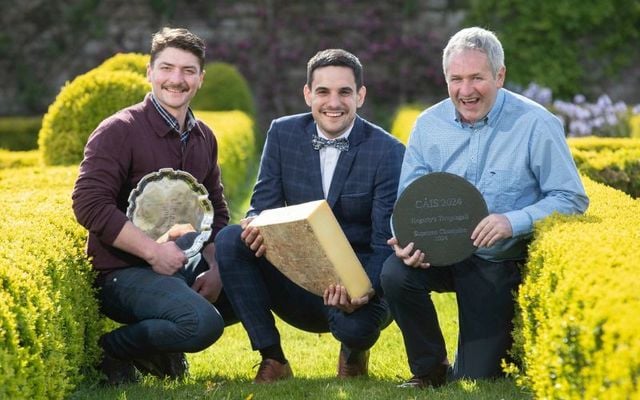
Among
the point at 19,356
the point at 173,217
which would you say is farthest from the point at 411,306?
the point at 19,356

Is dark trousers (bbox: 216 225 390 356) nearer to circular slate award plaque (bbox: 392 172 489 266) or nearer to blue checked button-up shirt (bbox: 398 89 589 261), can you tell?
circular slate award plaque (bbox: 392 172 489 266)

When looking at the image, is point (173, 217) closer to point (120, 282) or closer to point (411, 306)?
point (120, 282)

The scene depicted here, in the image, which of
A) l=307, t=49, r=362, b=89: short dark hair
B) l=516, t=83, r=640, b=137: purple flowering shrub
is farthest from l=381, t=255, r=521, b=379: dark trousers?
l=516, t=83, r=640, b=137: purple flowering shrub

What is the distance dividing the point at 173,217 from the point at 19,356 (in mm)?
1448

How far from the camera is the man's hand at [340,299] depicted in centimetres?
427

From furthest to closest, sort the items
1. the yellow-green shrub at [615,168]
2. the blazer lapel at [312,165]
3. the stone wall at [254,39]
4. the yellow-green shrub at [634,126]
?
the stone wall at [254,39] < the yellow-green shrub at [634,126] < the yellow-green shrub at [615,168] < the blazer lapel at [312,165]

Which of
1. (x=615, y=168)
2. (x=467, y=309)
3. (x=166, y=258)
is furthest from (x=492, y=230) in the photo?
(x=615, y=168)

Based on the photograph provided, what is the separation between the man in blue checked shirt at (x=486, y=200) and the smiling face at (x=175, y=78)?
3.69 feet

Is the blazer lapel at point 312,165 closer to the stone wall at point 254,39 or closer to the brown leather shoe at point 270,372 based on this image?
the brown leather shoe at point 270,372

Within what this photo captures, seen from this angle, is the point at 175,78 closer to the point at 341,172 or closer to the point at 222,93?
the point at 341,172

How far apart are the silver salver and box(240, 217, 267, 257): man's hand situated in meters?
0.23

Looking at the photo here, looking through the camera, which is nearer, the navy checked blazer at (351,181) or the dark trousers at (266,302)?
the dark trousers at (266,302)

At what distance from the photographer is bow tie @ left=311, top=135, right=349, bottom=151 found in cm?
467

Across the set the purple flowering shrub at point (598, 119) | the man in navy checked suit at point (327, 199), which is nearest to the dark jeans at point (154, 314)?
the man in navy checked suit at point (327, 199)
